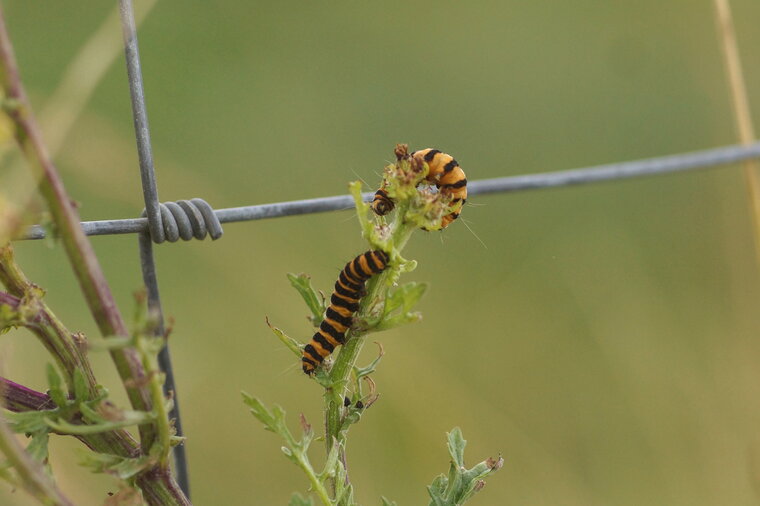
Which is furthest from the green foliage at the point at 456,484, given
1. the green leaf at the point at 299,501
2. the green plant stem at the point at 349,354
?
the green leaf at the point at 299,501

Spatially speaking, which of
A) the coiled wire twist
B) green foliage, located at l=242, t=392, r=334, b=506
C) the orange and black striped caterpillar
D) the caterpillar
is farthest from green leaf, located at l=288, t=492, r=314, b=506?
the coiled wire twist

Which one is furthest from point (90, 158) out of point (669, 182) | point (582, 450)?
point (669, 182)

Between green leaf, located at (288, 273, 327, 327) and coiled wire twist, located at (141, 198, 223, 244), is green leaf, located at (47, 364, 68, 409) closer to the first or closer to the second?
green leaf, located at (288, 273, 327, 327)

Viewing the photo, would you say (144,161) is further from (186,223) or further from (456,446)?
(456,446)

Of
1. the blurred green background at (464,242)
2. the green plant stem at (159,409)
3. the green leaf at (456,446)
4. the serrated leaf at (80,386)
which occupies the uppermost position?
the blurred green background at (464,242)

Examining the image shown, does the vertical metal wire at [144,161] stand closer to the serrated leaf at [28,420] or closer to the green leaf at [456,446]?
the serrated leaf at [28,420]
